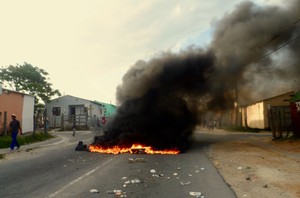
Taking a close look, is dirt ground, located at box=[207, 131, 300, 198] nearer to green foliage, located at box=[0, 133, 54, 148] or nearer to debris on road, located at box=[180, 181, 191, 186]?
debris on road, located at box=[180, 181, 191, 186]

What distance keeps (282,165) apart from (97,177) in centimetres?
612

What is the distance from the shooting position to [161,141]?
15656 millimetres

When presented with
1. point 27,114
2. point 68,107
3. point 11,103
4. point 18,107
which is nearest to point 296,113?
point 11,103

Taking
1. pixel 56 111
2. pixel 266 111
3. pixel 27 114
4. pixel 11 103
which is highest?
pixel 56 111

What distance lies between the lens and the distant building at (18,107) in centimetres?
2262

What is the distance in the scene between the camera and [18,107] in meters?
24.8

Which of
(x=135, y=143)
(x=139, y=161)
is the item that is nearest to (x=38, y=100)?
(x=135, y=143)

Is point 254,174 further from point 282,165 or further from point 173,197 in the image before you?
point 173,197

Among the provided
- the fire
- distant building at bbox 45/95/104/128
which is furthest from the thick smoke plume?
distant building at bbox 45/95/104/128

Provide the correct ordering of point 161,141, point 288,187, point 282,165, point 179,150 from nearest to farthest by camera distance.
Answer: point 288,187 → point 282,165 → point 179,150 → point 161,141

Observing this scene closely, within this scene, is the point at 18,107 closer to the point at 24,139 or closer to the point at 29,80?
the point at 24,139

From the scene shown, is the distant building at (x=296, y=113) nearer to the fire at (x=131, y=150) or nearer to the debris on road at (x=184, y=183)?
the fire at (x=131, y=150)

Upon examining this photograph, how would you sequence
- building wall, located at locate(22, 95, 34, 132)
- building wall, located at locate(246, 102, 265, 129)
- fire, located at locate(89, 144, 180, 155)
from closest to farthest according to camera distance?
fire, located at locate(89, 144, 180, 155), building wall, located at locate(22, 95, 34, 132), building wall, located at locate(246, 102, 265, 129)

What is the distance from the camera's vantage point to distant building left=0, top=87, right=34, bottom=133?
22.6 m
